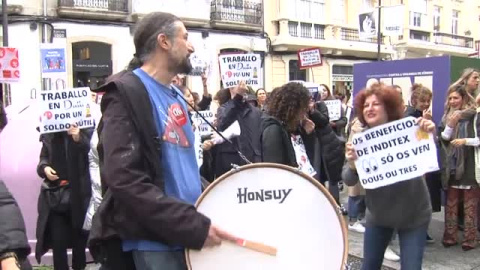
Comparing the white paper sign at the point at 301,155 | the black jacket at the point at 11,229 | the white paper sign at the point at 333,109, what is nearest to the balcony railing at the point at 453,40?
the white paper sign at the point at 333,109

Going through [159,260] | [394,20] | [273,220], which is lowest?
[159,260]

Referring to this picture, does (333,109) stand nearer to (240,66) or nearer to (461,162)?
Result: (240,66)

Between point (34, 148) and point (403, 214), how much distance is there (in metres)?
3.64

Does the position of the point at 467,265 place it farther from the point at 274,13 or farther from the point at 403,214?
the point at 274,13

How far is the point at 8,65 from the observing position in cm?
1009

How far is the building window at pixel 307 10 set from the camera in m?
26.1

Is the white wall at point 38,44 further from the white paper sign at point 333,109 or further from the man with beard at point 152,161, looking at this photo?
the man with beard at point 152,161

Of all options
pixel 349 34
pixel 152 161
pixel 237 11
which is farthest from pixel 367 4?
pixel 152 161

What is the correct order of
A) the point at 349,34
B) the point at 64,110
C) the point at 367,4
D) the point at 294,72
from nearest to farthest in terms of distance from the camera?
1. the point at 64,110
2. the point at 294,72
3. the point at 349,34
4. the point at 367,4

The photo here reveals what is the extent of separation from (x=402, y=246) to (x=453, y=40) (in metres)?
34.0

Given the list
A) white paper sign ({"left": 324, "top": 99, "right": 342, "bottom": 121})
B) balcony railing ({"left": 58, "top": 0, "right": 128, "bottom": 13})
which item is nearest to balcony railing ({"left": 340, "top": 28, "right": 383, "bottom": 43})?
balcony railing ({"left": 58, "top": 0, "right": 128, "bottom": 13})

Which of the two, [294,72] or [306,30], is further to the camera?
[306,30]

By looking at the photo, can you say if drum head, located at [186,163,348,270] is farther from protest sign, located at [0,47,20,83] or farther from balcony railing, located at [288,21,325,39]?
balcony railing, located at [288,21,325,39]

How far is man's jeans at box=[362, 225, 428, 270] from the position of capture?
11.7 feet
